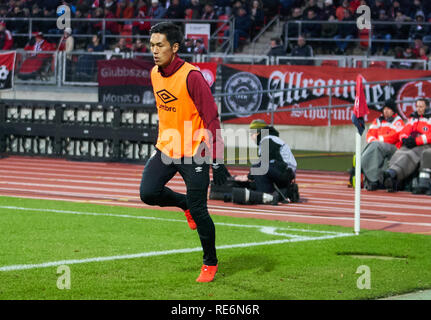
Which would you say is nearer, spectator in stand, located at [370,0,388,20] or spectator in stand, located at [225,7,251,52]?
spectator in stand, located at [370,0,388,20]

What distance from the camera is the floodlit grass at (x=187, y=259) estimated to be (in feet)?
23.6

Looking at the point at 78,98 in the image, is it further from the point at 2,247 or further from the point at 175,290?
the point at 175,290

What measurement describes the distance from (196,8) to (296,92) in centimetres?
700

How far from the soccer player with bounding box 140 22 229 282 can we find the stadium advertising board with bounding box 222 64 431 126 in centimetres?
1743

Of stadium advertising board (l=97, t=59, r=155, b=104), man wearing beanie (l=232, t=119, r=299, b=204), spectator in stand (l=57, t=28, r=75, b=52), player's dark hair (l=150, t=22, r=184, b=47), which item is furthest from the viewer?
spectator in stand (l=57, t=28, r=75, b=52)

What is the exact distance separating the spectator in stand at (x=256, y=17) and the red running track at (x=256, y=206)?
9947mm

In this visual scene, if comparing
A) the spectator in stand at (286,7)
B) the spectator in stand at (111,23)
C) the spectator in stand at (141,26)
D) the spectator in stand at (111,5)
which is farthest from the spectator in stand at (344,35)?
the spectator in stand at (111,5)

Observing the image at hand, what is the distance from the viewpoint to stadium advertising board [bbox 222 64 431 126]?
25.4m

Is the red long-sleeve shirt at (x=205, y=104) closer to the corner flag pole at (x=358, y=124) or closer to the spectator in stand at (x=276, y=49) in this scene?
the corner flag pole at (x=358, y=124)

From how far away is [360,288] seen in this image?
7426 millimetres

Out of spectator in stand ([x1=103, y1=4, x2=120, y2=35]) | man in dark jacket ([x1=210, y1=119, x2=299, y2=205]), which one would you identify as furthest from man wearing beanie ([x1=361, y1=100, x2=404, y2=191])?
spectator in stand ([x1=103, y1=4, x2=120, y2=35])

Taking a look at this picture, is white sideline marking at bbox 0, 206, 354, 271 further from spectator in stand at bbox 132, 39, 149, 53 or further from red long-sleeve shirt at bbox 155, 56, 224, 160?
spectator in stand at bbox 132, 39, 149, 53

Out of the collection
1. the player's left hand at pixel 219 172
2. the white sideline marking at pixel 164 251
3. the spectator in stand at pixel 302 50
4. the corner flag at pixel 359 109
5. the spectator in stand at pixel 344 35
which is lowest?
the white sideline marking at pixel 164 251
